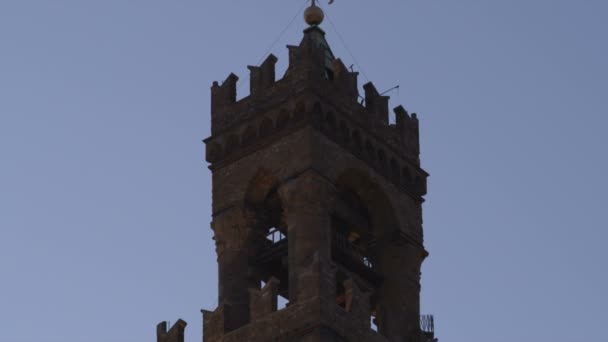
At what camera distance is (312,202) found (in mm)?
56281

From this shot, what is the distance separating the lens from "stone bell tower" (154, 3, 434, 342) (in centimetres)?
5572

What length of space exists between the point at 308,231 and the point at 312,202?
849mm

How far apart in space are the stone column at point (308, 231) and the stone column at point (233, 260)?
137 cm

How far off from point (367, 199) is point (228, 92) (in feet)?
15.9

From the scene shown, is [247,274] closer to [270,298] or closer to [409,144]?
[270,298]

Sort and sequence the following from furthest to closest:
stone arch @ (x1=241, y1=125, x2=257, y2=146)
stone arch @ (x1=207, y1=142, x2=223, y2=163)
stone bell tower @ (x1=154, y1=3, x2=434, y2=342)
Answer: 1. stone arch @ (x1=207, y1=142, x2=223, y2=163)
2. stone arch @ (x1=241, y1=125, x2=257, y2=146)
3. stone bell tower @ (x1=154, y1=3, x2=434, y2=342)

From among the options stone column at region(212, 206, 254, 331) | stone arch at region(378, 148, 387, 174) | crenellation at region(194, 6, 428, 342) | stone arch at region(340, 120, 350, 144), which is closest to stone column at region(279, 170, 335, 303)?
crenellation at region(194, 6, 428, 342)

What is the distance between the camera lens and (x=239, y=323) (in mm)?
56438

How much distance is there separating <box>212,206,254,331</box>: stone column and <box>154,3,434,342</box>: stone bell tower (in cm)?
3

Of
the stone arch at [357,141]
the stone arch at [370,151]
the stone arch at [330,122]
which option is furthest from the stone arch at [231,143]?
the stone arch at [370,151]

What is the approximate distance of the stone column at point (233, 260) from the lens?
56562mm

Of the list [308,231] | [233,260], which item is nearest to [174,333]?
[233,260]

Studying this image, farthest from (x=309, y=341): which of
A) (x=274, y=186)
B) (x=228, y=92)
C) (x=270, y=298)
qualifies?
(x=228, y=92)

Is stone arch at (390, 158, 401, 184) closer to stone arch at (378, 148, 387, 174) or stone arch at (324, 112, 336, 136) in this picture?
stone arch at (378, 148, 387, 174)
